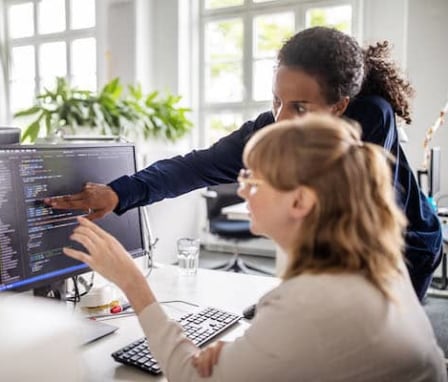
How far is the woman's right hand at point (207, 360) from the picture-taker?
0.79 meters

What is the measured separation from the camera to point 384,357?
722mm

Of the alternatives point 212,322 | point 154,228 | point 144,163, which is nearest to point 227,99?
point 144,163

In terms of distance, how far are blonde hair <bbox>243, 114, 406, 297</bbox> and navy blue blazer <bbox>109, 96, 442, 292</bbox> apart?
1.61 feet

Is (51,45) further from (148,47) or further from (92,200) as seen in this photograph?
(92,200)

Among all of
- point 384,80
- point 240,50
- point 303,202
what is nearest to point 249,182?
point 303,202

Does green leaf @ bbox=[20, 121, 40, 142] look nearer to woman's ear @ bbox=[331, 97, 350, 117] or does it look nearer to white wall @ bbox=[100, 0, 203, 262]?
white wall @ bbox=[100, 0, 203, 262]

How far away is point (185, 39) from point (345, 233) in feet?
16.6

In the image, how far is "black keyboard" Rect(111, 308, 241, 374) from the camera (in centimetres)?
102

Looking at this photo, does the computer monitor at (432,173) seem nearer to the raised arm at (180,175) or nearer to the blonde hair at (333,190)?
the raised arm at (180,175)

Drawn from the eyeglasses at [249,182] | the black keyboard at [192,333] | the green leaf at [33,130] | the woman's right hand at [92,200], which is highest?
the green leaf at [33,130]

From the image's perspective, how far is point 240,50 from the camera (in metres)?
5.42

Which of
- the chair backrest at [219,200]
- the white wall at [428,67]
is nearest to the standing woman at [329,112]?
the chair backrest at [219,200]

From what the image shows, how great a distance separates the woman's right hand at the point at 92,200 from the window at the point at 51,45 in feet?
15.9

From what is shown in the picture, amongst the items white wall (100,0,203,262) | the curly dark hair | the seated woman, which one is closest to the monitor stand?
the seated woman
